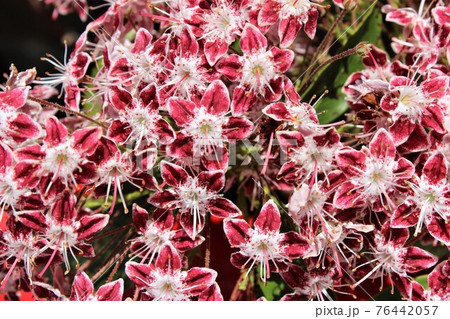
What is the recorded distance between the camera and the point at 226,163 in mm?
1026

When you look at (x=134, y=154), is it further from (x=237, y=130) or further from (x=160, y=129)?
(x=237, y=130)

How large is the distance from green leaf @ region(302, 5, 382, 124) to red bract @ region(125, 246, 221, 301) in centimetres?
47

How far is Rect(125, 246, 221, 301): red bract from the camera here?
102 cm

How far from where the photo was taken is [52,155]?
1.02 m

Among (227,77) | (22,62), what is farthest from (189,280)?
(22,62)

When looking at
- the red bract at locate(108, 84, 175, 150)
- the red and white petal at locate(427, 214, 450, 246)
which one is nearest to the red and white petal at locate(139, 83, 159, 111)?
the red bract at locate(108, 84, 175, 150)

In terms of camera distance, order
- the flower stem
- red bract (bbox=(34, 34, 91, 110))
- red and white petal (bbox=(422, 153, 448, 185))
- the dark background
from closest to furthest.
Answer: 1. red and white petal (bbox=(422, 153, 448, 185))
2. the flower stem
3. red bract (bbox=(34, 34, 91, 110))
4. the dark background

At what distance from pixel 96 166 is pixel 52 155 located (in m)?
0.08

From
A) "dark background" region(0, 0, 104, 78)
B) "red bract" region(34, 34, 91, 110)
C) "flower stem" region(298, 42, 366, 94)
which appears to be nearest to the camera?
"flower stem" region(298, 42, 366, 94)

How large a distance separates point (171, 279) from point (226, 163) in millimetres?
237

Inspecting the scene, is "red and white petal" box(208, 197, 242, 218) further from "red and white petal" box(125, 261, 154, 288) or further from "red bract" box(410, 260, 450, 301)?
"red bract" box(410, 260, 450, 301)

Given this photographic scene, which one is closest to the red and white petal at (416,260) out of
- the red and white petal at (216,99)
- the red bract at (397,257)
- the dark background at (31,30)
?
the red bract at (397,257)

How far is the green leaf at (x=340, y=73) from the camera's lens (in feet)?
4.09
